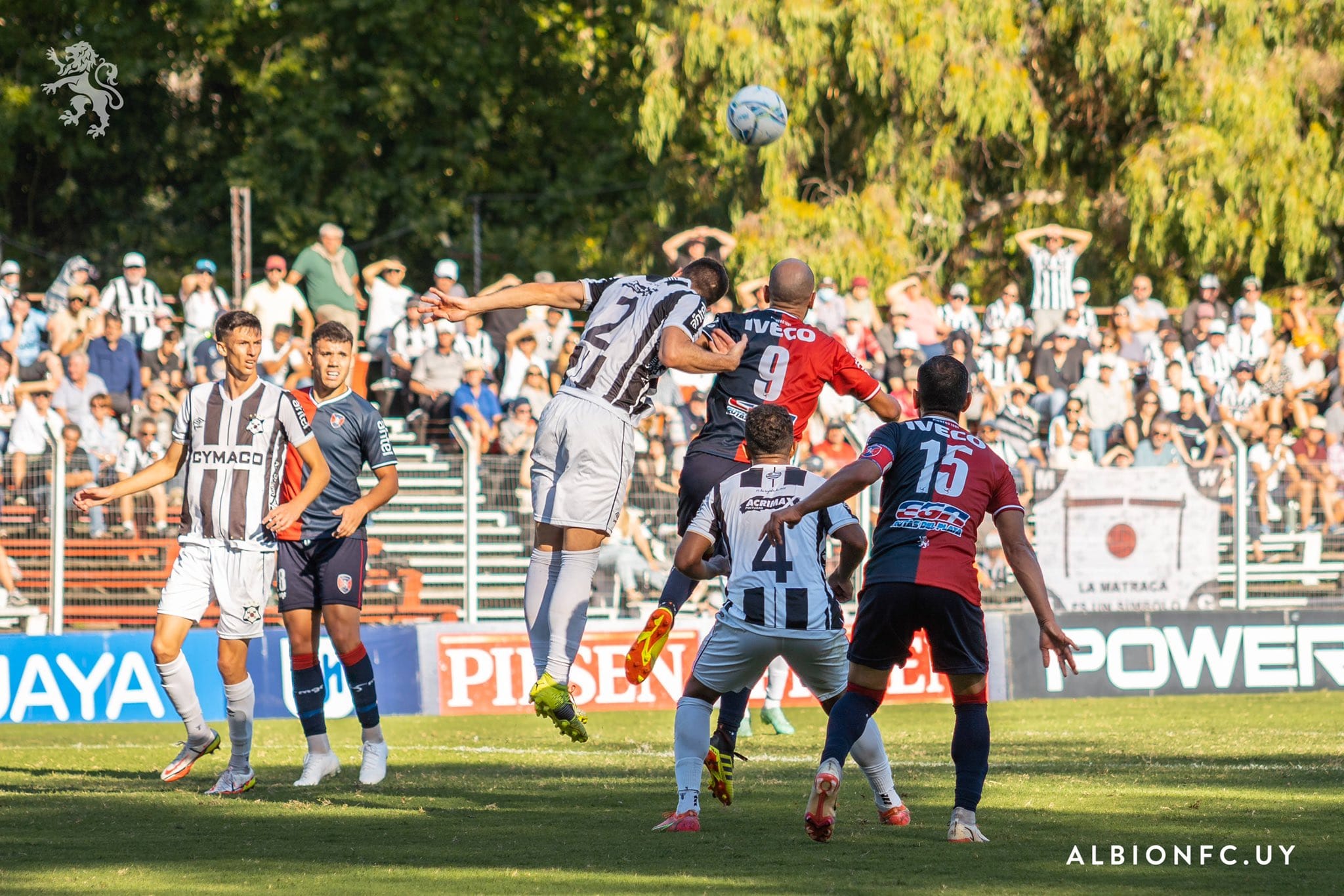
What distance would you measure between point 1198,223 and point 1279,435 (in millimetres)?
6857

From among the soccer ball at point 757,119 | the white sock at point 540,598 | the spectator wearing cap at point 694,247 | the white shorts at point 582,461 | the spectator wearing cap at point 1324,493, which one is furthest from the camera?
the spectator wearing cap at point 1324,493

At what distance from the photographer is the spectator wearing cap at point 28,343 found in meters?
18.6

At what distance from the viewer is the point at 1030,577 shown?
7.35 meters

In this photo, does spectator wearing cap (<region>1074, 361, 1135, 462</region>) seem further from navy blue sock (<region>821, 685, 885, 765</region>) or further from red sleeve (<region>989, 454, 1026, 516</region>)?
navy blue sock (<region>821, 685, 885, 765</region>)

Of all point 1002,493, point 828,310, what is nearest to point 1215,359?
point 828,310

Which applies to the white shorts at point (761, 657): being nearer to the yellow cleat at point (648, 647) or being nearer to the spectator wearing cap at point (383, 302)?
the yellow cleat at point (648, 647)

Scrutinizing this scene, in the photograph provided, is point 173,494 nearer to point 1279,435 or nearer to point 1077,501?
point 1077,501

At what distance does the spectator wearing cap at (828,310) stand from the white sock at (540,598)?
11591 mm

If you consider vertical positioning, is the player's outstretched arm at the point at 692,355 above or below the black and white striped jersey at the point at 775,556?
above

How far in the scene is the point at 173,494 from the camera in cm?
1644

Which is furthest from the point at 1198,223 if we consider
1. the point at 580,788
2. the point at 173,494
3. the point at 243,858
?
the point at 243,858

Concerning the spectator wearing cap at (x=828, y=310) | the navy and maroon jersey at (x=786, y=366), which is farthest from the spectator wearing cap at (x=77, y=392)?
the navy and maroon jersey at (x=786, y=366)

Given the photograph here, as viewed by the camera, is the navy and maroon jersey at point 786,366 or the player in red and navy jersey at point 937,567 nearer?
the player in red and navy jersey at point 937,567

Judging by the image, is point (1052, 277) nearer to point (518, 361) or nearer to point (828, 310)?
point (828, 310)
